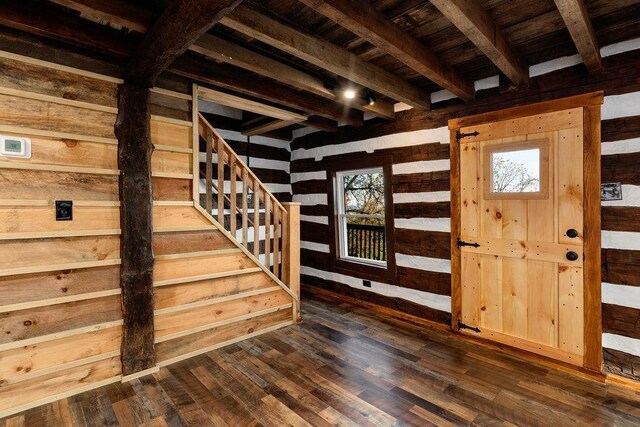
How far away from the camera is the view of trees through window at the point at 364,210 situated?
16.5ft

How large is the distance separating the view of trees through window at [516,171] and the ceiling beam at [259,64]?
59.2 inches

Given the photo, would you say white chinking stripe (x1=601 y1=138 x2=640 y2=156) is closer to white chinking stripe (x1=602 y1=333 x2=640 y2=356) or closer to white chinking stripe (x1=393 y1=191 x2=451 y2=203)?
white chinking stripe (x1=393 y1=191 x2=451 y2=203)

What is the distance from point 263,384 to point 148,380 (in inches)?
37.6

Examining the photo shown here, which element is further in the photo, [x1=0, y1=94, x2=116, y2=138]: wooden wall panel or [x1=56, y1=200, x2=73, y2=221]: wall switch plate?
[x1=56, y1=200, x2=73, y2=221]: wall switch plate

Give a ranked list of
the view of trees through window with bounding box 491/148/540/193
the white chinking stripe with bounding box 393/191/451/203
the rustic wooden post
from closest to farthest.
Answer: the rustic wooden post, the view of trees through window with bounding box 491/148/540/193, the white chinking stripe with bounding box 393/191/451/203

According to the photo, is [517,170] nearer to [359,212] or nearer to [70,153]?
[359,212]

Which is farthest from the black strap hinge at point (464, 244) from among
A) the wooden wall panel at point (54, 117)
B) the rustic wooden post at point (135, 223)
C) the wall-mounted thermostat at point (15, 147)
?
the wall-mounted thermostat at point (15, 147)

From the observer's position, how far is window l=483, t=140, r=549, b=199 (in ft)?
9.43

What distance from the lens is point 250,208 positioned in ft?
15.9

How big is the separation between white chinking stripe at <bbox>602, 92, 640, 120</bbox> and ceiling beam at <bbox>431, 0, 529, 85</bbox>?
681 millimetres

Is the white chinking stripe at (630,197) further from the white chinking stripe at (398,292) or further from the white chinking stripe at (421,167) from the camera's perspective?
the white chinking stripe at (398,292)

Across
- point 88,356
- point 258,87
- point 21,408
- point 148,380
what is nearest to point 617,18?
point 258,87

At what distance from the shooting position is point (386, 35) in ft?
7.06

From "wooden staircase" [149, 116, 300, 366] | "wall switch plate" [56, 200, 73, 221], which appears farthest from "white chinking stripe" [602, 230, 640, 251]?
"wall switch plate" [56, 200, 73, 221]
